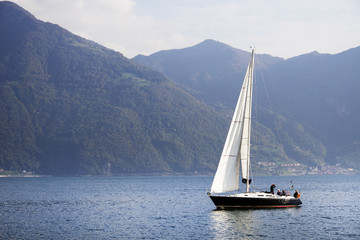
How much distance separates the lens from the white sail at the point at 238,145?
205 feet

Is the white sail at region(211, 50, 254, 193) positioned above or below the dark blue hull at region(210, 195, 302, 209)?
above

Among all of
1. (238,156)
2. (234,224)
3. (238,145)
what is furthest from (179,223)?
(238,145)

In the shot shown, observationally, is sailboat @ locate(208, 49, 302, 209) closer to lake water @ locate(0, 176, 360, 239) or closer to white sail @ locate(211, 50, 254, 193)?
white sail @ locate(211, 50, 254, 193)

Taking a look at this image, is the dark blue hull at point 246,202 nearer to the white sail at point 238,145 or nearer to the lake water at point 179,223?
the lake water at point 179,223

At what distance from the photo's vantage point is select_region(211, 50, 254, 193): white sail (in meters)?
62.4

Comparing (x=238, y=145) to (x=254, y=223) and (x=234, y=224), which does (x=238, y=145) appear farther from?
(x=234, y=224)

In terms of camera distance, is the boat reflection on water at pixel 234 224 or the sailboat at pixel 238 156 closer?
the boat reflection on water at pixel 234 224

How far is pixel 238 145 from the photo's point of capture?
63.0m

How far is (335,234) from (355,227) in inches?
221

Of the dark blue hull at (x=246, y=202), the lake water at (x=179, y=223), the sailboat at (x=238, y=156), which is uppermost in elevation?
the sailboat at (x=238, y=156)

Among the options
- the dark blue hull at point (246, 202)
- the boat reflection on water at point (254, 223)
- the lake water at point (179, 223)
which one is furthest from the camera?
the dark blue hull at point (246, 202)

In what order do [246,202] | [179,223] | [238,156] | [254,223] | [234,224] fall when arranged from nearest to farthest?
[234,224], [254,223], [179,223], [246,202], [238,156]

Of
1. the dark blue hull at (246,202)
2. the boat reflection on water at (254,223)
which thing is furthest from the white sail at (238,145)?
the boat reflection on water at (254,223)

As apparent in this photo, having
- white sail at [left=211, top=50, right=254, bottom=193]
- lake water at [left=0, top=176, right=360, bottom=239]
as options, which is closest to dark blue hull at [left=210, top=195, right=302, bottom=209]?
lake water at [left=0, top=176, right=360, bottom=239]
